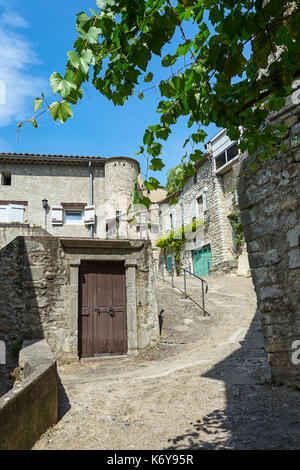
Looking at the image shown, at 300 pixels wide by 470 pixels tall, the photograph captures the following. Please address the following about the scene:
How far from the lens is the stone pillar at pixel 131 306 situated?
7.38m

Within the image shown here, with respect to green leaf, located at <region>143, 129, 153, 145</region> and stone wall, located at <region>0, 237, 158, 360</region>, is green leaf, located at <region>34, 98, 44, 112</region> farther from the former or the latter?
stone wall, located at <region>0, 237, 158, 360</region>

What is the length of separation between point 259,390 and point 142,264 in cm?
435

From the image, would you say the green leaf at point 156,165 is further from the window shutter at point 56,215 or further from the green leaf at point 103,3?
the window shutter at point 56,215

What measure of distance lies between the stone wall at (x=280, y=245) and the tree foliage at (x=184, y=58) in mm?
1709

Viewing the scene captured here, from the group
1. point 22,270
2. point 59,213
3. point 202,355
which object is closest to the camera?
point 202,355

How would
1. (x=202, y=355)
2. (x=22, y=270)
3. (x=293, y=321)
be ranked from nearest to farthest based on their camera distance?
(x=293, y=321)
(x=202, y=355)
(x=22, y=270)

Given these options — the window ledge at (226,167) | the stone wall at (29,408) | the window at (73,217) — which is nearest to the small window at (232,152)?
the window ledge at (226,167)

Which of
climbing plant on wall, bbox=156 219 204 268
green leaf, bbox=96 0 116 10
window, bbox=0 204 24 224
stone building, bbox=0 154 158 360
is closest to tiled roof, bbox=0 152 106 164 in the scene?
window, bbox=0 204 24 224

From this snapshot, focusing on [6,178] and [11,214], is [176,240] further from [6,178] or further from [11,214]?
[6,178]

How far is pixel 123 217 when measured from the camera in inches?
621

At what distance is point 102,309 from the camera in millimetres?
7508

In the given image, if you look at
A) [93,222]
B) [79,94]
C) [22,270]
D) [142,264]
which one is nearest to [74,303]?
[22,270]
